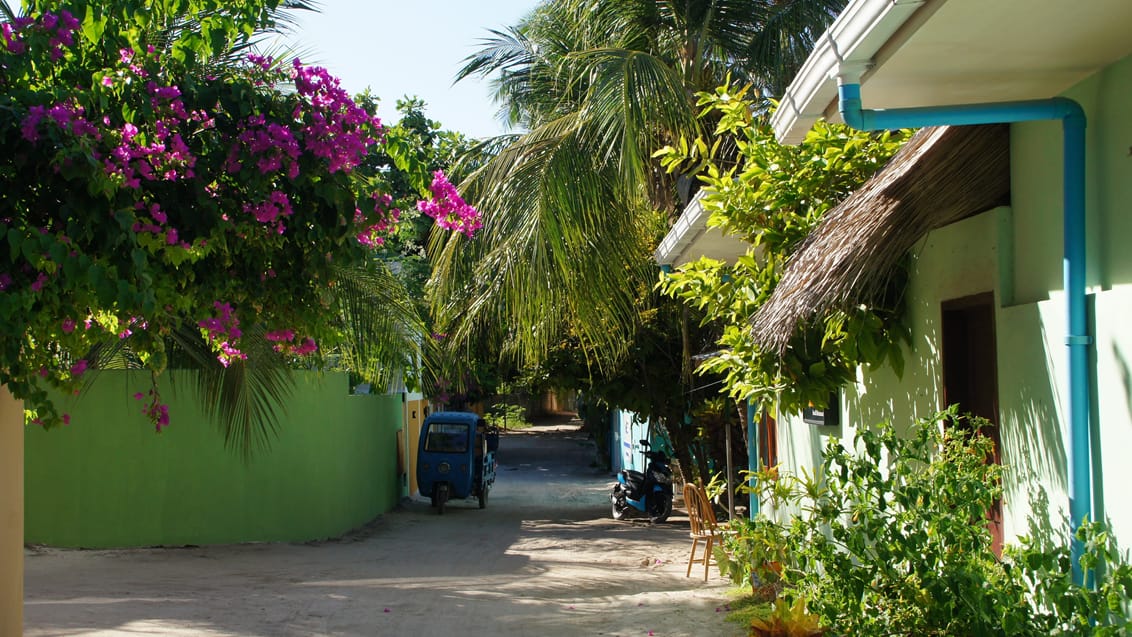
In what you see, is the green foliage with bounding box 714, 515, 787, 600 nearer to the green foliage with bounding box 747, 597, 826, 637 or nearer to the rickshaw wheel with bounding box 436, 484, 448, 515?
the green foliage with bounding box 747, 597, 826, 637

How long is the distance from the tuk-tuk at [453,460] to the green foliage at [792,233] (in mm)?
13568

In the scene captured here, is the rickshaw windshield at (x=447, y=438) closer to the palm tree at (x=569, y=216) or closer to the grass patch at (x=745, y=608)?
the palm tree at (x=569, y=216)

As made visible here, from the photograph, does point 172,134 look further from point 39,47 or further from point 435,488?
point 435,488

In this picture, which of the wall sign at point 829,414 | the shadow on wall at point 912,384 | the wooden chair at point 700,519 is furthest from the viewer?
the wooden chair at point 700,519

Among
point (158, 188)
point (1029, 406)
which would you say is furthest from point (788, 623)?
point (158, 188)

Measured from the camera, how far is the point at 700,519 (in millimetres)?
10578

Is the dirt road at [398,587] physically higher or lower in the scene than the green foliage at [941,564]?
lower

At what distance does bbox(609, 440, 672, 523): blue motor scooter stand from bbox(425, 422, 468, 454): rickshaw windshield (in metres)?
3.86

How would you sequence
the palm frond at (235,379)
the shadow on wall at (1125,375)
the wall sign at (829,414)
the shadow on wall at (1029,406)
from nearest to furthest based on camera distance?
1. the shadow on wall at (1125,375)
2. the shadow on wall at (1029,406)
3. the wall sign at (829,414)
4. the palm frond at (235,379)

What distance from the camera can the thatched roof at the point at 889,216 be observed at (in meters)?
4.45

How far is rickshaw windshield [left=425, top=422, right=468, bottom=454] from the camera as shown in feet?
65.5

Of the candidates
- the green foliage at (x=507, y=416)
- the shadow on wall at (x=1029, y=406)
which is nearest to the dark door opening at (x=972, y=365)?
the shadow on wall at (x=1029, y=406)

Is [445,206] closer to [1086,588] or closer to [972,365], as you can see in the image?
[972,365]

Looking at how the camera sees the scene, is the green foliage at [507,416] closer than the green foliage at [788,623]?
No
